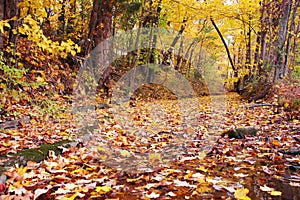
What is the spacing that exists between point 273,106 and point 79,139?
5.82 meters

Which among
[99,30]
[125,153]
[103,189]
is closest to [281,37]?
[99,30]

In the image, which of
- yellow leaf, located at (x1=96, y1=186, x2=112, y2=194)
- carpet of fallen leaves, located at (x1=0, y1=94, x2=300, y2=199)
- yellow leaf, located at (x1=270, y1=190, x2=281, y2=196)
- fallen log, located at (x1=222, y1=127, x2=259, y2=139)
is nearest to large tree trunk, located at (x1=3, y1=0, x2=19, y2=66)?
carpet of fallen leaves, located at (x1=0, y1=94, x2=300, y2=199)

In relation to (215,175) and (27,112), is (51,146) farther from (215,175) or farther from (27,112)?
(27,112)

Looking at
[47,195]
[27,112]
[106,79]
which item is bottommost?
[47,195]

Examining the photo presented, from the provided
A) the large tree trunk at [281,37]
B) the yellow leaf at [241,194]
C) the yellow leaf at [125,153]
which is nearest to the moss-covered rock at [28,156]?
the yellow leaf at [125,153]

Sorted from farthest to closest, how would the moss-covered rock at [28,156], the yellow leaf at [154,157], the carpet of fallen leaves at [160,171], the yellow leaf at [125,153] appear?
the yellow leaf at [125,153]
the yellow leaf at [154,157]
the moss-covered rock at [28,156]
the carpet of fallen leaves at [160,171]

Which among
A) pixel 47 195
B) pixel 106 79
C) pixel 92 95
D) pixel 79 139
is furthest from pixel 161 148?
pixel 106 79

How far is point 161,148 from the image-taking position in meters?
3.96

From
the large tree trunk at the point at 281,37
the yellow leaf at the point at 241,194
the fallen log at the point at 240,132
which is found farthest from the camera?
the large tree trunk at the point at 281,37

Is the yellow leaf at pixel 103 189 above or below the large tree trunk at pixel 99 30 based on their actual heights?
below

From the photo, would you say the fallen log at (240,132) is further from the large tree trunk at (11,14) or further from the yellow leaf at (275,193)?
the large tree trunk at (11,14)

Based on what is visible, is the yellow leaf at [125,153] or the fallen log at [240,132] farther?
the fallen log at [240,132]

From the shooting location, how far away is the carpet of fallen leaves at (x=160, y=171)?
225 cm

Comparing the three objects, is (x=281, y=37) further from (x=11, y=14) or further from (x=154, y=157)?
(x=11, y=14)
